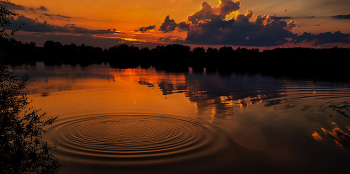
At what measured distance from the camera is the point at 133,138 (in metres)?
12.6

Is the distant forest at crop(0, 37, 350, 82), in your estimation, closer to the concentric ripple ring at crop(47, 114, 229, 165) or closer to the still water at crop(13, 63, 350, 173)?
the still water at crop(13, 63, 350, 173)

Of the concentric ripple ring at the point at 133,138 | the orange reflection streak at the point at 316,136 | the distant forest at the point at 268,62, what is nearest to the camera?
the concentric ripple ring at the point at 133,138

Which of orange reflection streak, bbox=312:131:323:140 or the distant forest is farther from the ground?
the distant forest

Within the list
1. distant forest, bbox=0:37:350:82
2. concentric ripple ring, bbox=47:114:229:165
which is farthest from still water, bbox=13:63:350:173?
distant forest, bbox=0:37:350:82

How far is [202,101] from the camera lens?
2352cm

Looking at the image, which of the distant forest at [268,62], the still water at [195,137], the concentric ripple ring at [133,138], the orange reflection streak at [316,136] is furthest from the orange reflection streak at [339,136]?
the distant forest at [268,62]

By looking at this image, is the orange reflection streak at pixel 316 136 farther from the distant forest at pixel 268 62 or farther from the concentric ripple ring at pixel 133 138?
the distant forest at pixel 268 62

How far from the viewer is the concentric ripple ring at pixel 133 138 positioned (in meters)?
10.8

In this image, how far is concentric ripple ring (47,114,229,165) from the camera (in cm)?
1075

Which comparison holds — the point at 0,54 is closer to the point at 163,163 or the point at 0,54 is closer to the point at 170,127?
the point at 163,163

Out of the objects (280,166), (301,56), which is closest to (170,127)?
(280,166)

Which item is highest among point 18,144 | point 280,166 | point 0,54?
point 0,54

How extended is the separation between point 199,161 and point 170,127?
442 centimetres

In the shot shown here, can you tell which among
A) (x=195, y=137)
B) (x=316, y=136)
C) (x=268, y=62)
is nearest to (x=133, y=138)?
(x=195, y=137)
